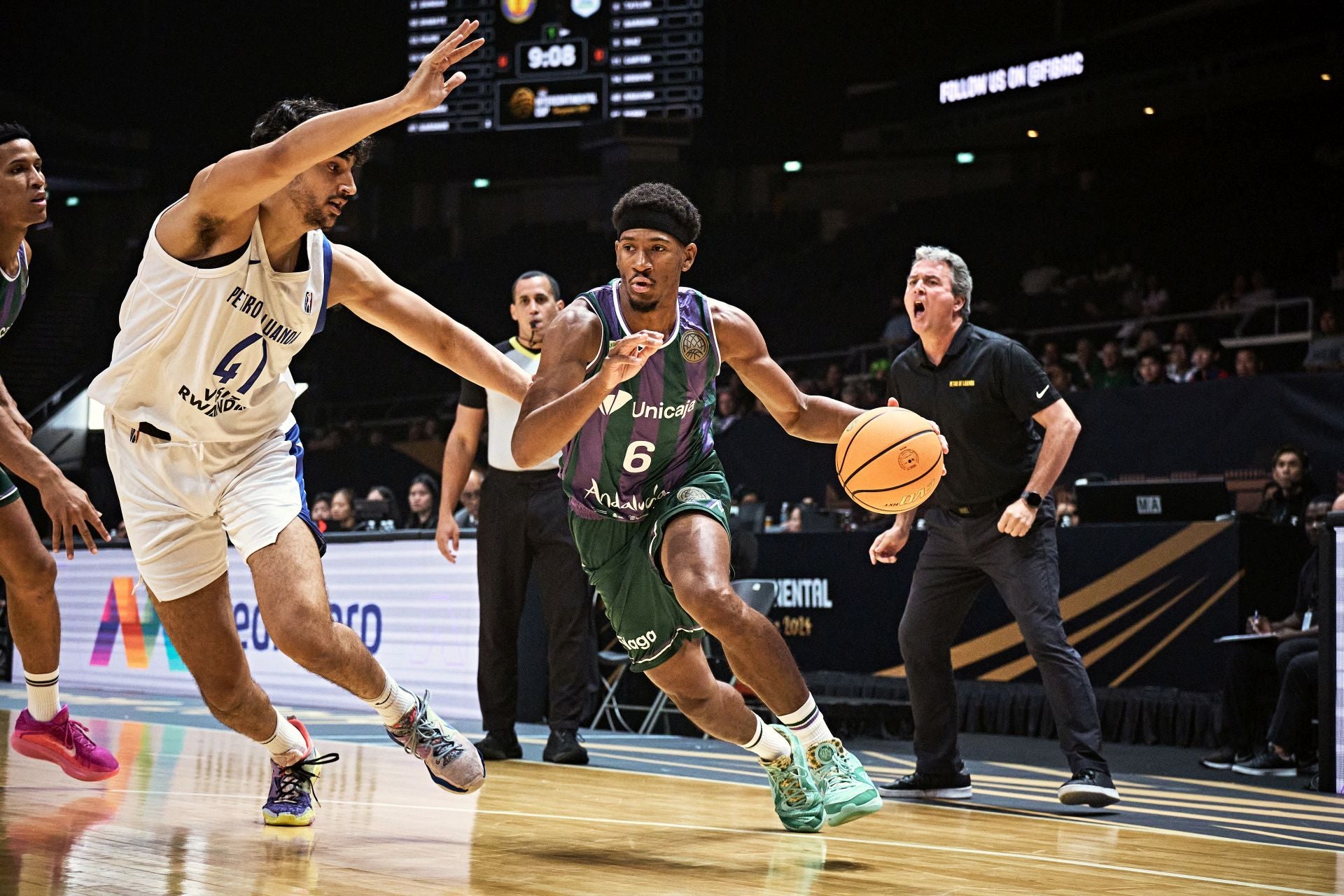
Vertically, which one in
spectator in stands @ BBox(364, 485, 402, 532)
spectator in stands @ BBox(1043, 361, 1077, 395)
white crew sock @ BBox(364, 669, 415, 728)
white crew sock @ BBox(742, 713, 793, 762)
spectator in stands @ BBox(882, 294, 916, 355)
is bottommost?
white crew sock @ BBox(742, 713, 793, 762)

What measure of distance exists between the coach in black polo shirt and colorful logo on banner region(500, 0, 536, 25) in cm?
1120

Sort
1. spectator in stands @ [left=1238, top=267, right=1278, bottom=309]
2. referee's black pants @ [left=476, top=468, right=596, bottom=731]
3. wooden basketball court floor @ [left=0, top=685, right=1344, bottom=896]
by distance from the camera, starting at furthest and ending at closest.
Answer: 1. spectator in stands @ [left=1238, top=267, right=1278, bottom=309]
2. referee's black pants @ [left=476, top=468, right=596, bottom=731]
3. wooden basketball court floor @ [left=0, top=685, right=1344, bottom=896]

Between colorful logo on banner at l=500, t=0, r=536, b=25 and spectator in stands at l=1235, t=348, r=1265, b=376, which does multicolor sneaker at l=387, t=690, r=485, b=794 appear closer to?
spectator in stands at l=1235, t=348, r=1265, b=376

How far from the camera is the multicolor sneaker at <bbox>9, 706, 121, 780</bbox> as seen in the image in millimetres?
4484

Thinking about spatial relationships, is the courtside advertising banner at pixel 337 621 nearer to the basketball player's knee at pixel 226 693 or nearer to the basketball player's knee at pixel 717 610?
the basketball player's knee at pixel 226 693

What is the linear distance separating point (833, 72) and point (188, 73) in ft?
35.2

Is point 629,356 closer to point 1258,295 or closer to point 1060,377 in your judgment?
point 1060,377

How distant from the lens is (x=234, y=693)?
12.4 feet

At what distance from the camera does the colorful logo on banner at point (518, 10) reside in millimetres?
15258

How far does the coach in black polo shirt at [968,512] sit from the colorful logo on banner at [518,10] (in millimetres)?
11204

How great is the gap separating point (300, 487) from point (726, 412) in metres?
10.3

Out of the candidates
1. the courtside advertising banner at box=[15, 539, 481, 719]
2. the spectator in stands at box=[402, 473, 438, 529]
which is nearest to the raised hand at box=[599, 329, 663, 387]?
the courtside advertising banner at box=[15, 539, 481, 719]

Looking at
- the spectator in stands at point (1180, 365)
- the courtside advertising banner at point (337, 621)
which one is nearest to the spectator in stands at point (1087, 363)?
the spectator in stands at point (1180, 365)

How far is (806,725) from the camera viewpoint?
3768 mm
